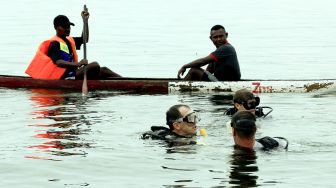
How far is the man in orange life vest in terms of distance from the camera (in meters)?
23.9

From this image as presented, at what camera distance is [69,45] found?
79.6 feet

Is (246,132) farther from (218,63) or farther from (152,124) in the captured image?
(218,63)

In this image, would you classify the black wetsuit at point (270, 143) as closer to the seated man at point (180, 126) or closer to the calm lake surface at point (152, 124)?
the calm lake surface at point (152, 124)

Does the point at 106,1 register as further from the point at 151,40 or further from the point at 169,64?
the point at 169,64

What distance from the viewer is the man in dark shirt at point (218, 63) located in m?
23.0

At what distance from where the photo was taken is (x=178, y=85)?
933 inches

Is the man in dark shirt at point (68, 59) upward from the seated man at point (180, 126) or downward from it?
upward

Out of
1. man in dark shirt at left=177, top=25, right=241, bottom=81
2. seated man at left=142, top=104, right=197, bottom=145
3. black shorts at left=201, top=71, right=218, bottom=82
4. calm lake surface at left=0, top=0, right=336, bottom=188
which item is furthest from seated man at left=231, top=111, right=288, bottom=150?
black shorts at left=201, top=71, right=218, bottom=82

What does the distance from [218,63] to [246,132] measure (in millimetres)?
9299

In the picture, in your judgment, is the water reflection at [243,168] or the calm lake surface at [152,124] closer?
the water reflection at [243,168]

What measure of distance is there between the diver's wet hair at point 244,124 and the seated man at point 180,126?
1436 millimetres

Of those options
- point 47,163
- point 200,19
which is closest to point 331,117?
point 47,163

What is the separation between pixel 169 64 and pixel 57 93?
444 inches

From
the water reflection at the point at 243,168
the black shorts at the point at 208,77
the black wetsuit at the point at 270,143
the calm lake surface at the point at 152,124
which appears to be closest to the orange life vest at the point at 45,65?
the calm lake surface at the point at 152,124
